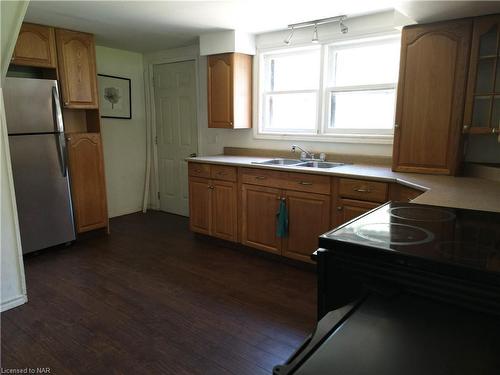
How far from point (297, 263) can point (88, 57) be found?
2988mm

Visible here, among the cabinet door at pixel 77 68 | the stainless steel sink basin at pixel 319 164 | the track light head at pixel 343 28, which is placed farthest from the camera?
the cabinet door at pixel 77 68

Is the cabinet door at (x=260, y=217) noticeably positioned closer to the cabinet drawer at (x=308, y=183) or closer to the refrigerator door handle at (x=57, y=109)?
the cabinet drawer at (x=308, y=183)

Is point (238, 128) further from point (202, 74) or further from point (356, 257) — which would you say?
point (356, 257)

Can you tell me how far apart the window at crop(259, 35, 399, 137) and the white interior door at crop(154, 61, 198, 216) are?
1.11 metres

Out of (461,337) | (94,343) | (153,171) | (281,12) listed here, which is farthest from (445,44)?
(153,171)

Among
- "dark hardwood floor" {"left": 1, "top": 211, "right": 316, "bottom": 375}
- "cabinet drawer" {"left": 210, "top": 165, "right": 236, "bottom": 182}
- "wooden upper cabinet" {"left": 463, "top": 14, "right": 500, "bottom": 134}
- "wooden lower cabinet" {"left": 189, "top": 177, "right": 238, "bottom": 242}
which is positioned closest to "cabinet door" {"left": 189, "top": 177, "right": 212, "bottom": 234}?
"wooden lower cabinet" {"left": 189, "top": 177, "right": 238, "bottom": 242}

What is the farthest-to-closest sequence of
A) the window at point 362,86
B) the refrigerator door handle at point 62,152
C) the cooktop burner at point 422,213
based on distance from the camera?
the refrigerator door handle at point 62,152 → the window at point 362,86 → the cooktop burner at point 422,213

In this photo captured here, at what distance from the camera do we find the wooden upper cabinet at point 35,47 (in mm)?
3160

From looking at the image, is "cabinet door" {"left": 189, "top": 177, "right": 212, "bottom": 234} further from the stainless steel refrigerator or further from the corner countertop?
the stainless steel refrigerator

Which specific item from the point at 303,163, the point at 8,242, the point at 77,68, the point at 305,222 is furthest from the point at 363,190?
the point at 77,68

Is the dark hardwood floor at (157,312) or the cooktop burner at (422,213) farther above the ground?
the cooktop burner at (422,213)

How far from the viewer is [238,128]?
3891 mm

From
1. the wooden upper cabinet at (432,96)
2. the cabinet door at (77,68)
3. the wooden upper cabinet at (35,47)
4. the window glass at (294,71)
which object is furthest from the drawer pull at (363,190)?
the wooden upper cabinet at (35,47)

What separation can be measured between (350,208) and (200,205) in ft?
5.39
